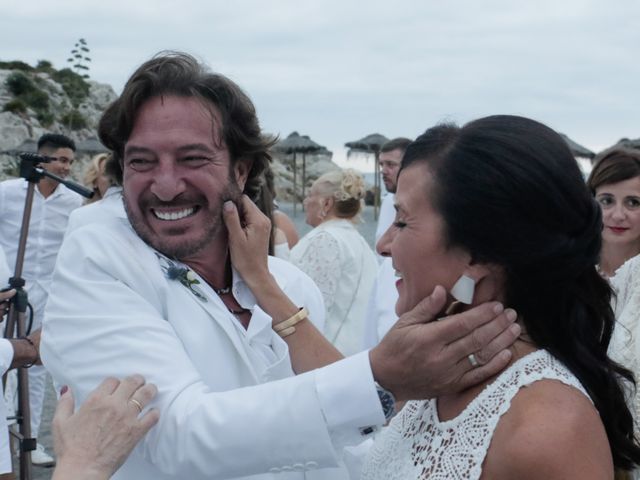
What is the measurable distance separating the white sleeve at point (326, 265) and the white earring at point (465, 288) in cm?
448

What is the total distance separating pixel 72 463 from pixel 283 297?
0.82m

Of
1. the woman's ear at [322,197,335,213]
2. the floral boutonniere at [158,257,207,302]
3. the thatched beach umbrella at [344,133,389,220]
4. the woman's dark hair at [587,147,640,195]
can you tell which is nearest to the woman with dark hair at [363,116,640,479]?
the floral boutonniere at [158,257,207,302]

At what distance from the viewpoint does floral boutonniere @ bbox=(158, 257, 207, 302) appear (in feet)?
7.72

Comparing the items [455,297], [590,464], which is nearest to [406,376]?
[455,297]

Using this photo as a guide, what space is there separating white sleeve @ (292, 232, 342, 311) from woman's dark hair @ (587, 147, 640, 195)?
200cm

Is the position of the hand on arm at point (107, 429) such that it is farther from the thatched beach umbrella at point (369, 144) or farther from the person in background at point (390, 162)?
the thatched beach umbrella at point (369, 144)

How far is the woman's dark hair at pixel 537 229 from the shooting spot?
6.05 ft

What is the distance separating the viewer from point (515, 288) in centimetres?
194

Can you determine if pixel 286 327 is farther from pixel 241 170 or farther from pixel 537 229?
pixel 537 229

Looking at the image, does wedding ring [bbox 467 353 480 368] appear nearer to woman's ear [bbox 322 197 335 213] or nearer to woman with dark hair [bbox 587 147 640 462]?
woman with dark hair [bbox 587 147 640 462]

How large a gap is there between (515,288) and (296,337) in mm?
814

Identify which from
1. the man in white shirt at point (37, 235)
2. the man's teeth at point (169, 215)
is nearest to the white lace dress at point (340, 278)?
the man in white shirt at point (37, 235)

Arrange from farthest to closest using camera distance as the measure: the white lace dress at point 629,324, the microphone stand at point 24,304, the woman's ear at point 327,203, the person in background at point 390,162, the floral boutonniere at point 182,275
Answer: the person in background at point 390,162
the woman's ear at point 327,203
the microphone stand at point 24,304
the white lace dress at point 629,324
the floral boutonniere at point 182,275

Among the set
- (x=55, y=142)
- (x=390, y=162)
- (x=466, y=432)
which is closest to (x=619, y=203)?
(x=466, y=432)
